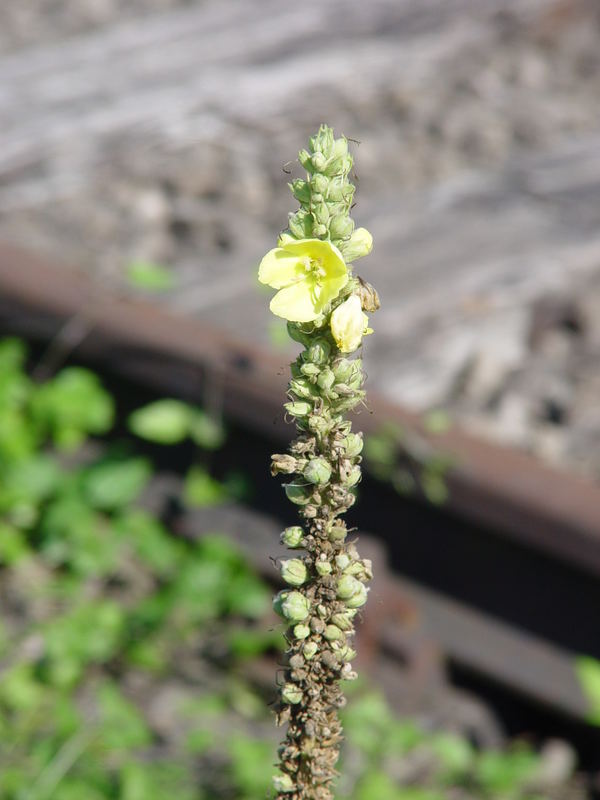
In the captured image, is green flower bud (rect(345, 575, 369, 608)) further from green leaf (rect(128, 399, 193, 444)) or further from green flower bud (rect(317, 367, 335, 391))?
green leaf (rect(128, 399, 193, 444))

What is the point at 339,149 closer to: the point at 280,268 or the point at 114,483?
the point at 280,268

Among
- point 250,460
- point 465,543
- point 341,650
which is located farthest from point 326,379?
point 250,460

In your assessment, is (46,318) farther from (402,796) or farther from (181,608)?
(402,796)

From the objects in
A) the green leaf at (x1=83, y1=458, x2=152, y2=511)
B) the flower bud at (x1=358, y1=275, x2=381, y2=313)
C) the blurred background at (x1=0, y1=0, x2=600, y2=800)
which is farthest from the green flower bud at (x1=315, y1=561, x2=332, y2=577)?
the green leaf at (x1=83, y1=458, x2=152, y2=511)

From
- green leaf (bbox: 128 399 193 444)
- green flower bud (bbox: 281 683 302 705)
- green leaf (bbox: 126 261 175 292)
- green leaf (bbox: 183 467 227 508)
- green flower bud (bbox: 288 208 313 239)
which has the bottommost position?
green flower bud (bbox: 281 683 302 705)

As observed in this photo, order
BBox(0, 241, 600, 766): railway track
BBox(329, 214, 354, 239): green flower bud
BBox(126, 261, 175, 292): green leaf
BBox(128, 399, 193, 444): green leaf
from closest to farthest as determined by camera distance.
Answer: BBox(329, 214, 354, 239): green flower bud
BBox(0, 241, 600, 766): railway track
BBox(128, 399, 193, 444): green leaf
BBox(126, 261, 175, 292): green leaf

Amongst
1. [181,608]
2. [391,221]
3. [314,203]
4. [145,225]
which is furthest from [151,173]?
[314,203]

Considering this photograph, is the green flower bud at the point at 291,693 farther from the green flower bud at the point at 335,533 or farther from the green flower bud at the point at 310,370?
the green flower bud at the point at 310,370
